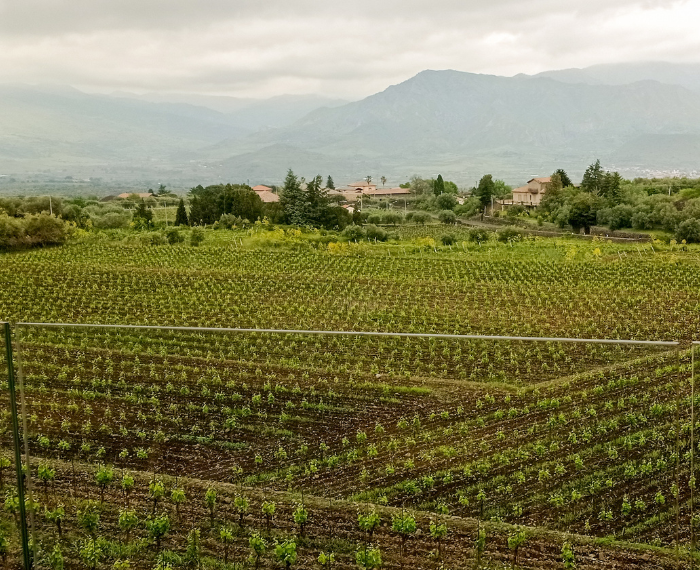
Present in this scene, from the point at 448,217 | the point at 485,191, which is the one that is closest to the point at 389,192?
the point at 485,191

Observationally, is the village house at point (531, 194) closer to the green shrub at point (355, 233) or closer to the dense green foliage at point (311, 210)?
the dense green foliage at point (311, 210)

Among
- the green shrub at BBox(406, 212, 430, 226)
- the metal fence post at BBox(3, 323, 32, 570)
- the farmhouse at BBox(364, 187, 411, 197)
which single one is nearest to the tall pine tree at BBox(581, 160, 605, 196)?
the green shrub at BBox(406, 212, 430, 226)

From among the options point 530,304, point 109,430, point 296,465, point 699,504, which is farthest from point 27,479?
point 530,304

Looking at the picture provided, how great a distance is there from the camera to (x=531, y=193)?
66750mm

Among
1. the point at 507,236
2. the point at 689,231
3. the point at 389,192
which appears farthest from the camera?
the point at 389,192

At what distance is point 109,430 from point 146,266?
23527 millimetres

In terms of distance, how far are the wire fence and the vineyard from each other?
0.03 feet

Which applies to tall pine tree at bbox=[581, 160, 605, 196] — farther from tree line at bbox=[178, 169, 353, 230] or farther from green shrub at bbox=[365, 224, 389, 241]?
green shrub at bbox=[365, 224, 389, 241]

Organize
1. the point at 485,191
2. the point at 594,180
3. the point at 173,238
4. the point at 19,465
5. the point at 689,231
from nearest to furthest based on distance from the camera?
1. the point at 19,465
2. the point at 173,238
3. the point at 689,231
4. the point at 594,180
5. the point at 485,191

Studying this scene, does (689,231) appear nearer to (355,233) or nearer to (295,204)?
(355,233)

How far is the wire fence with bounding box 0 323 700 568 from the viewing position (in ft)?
11.8

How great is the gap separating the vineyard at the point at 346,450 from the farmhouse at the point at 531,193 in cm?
6312

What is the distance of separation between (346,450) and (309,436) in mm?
248

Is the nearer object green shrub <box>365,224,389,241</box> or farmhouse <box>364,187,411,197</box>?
green shrub <box>365,224,389,241</box>
